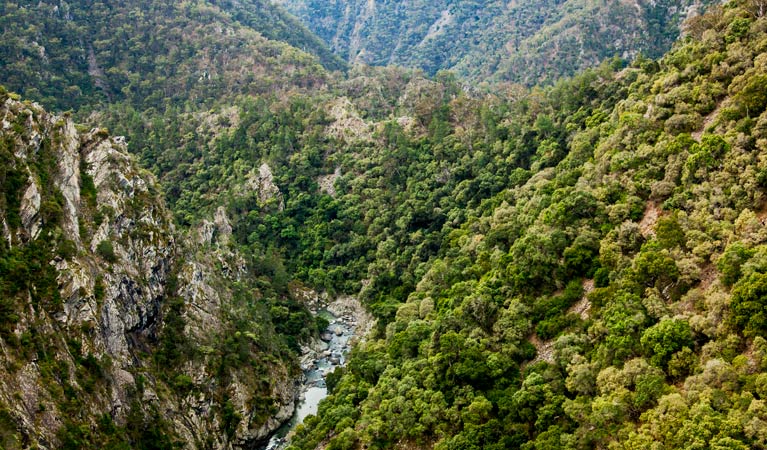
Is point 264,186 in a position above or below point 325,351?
above

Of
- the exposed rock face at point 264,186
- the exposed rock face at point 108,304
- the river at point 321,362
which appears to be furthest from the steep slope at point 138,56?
the river at point 321,362

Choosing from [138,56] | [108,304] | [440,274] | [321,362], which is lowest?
[321,362]

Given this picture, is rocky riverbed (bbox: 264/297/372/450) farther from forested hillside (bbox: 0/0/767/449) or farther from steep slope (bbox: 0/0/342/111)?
steep slope (bbox: 0/0/342/111)

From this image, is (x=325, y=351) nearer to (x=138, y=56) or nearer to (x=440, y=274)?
(x=440, y=274)

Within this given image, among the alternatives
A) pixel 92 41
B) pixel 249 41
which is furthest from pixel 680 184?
pixel 92 41

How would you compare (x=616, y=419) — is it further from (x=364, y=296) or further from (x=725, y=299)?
(x=364, y=296)

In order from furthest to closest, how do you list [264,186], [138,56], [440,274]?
[138,56] → [264,186] → [440,274]

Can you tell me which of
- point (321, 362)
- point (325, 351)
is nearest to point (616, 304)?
point (321, 362)
